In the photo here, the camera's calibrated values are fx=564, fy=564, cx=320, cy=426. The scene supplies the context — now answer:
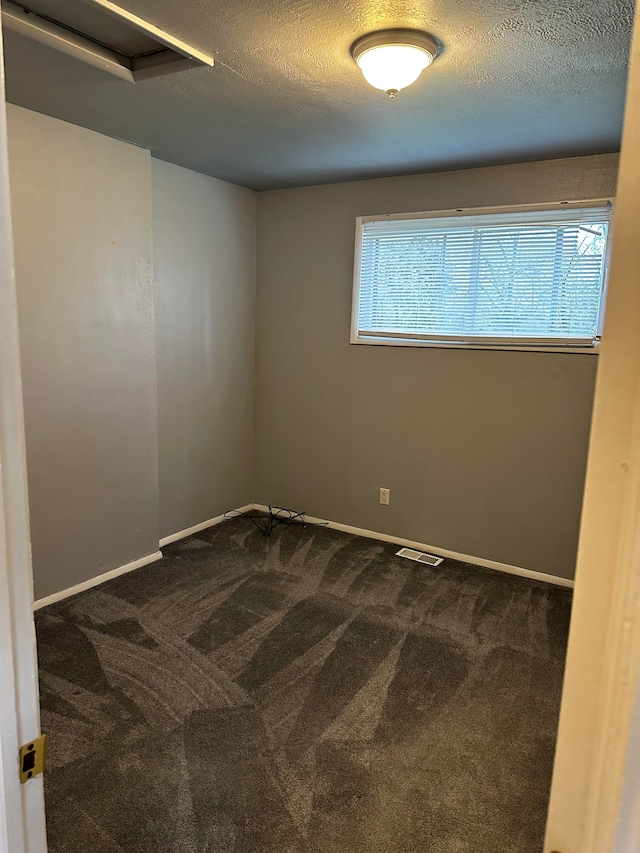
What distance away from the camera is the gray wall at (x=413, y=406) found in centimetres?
324

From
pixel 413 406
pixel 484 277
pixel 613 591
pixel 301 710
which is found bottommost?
pixel 301 710

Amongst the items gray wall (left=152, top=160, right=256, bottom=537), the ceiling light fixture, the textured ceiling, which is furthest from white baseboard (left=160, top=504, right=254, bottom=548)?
the ceiling light fixture

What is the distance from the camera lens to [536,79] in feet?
6.75

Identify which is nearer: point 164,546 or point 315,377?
point 164,546

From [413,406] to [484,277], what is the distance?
903 mm

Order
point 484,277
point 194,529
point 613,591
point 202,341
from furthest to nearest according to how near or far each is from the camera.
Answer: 1. point 194,529
2. point 202,341
3. point 484,277
4. point 613,591

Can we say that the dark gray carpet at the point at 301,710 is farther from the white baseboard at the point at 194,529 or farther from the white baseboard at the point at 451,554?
the white baseboard at the point at 194,529

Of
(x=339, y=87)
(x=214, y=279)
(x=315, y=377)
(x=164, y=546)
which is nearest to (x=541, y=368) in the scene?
(x=315, y=377)

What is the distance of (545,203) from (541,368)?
2.98ft

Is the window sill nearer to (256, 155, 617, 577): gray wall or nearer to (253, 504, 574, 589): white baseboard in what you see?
(256, 155, 617, 577): gray wall

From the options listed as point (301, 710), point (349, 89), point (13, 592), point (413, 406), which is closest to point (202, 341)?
point (413, 406)

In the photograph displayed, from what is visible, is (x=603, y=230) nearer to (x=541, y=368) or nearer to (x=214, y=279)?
(x=541, y=368)

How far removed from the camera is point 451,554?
3.68 meters

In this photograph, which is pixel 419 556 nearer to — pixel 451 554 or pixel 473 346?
pixel 451 554
